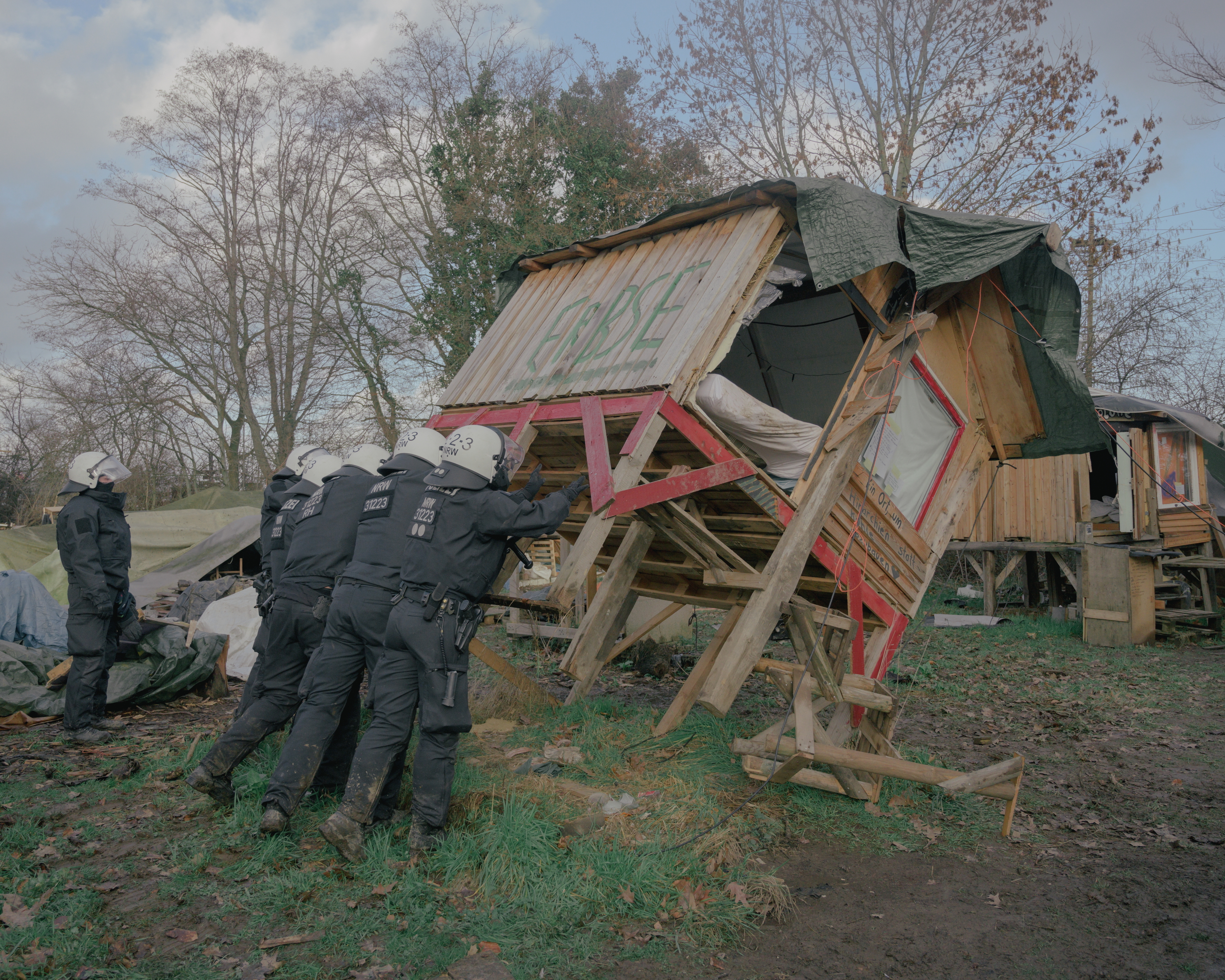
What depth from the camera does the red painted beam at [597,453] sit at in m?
4.98

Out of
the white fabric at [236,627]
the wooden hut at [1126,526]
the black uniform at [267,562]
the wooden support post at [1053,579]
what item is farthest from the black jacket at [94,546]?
the wooden support post at [1053,579]

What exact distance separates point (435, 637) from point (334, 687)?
84 cm

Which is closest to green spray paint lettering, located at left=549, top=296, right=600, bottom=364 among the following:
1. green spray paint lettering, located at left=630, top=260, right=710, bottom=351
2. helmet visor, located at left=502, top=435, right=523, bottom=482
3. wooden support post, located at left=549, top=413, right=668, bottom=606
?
green spray paint lettering, located at left=630, top=260, right=710, bottom=351

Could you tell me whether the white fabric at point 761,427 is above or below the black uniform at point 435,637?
above

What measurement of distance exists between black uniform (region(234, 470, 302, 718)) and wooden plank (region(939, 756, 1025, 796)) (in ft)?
13.8

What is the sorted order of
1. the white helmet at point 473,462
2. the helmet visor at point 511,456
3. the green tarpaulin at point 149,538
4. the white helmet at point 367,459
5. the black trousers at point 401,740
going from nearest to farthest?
1. the black trousers at point 401,740
2. the white helmet at point 473,462
3. the helmet visor at point 511,456
4. the white helmet at point 367,459
5. the green tarpaulin at point 149,538

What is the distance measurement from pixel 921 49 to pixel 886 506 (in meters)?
15.8

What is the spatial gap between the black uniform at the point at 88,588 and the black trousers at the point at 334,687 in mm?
3135

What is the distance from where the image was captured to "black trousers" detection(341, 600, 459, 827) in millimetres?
4285

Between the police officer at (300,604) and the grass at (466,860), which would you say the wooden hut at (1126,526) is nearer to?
the grass at (466,860)

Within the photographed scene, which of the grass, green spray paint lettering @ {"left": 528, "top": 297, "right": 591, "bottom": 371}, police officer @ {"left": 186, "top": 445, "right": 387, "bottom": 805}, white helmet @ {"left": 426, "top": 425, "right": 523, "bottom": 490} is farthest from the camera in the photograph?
green spray paint lettering @ {"left": 528, "top": 297, "right": 591, "bottom": 371}

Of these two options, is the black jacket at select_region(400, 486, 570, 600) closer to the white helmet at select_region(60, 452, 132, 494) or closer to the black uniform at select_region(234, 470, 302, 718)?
the black uniform at select_region(234, 470, 302, 718)

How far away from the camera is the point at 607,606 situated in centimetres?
637

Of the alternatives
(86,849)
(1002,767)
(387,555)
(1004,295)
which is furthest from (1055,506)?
(86,849)
